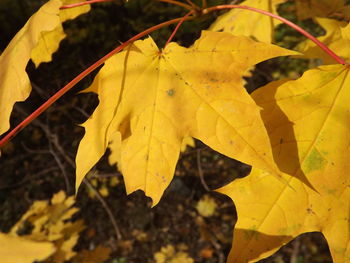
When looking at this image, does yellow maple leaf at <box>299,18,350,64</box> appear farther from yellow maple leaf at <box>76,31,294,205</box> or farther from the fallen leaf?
the fallen leaf

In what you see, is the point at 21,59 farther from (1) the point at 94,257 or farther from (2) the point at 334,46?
(1) the point at 94,257

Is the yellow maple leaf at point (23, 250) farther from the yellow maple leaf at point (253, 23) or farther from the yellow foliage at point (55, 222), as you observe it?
the yellow foliage at point (55, 222)

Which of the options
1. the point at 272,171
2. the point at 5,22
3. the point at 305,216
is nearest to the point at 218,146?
the point at 272,171

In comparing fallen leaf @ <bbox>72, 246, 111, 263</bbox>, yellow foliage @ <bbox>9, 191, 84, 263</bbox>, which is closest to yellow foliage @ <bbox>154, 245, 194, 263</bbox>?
fallen leaf @ <bbox>72, 246, 111, 263</bbox>

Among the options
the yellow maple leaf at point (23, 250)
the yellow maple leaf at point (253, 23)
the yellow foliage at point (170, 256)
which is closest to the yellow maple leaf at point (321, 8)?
the yellow maple leaf at point (253, 23)

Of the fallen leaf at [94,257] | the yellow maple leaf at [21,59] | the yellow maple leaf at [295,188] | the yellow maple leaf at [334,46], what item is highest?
the yellow maple leaf at [21,59]

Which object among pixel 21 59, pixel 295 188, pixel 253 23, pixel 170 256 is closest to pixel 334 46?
pixel 253 23
